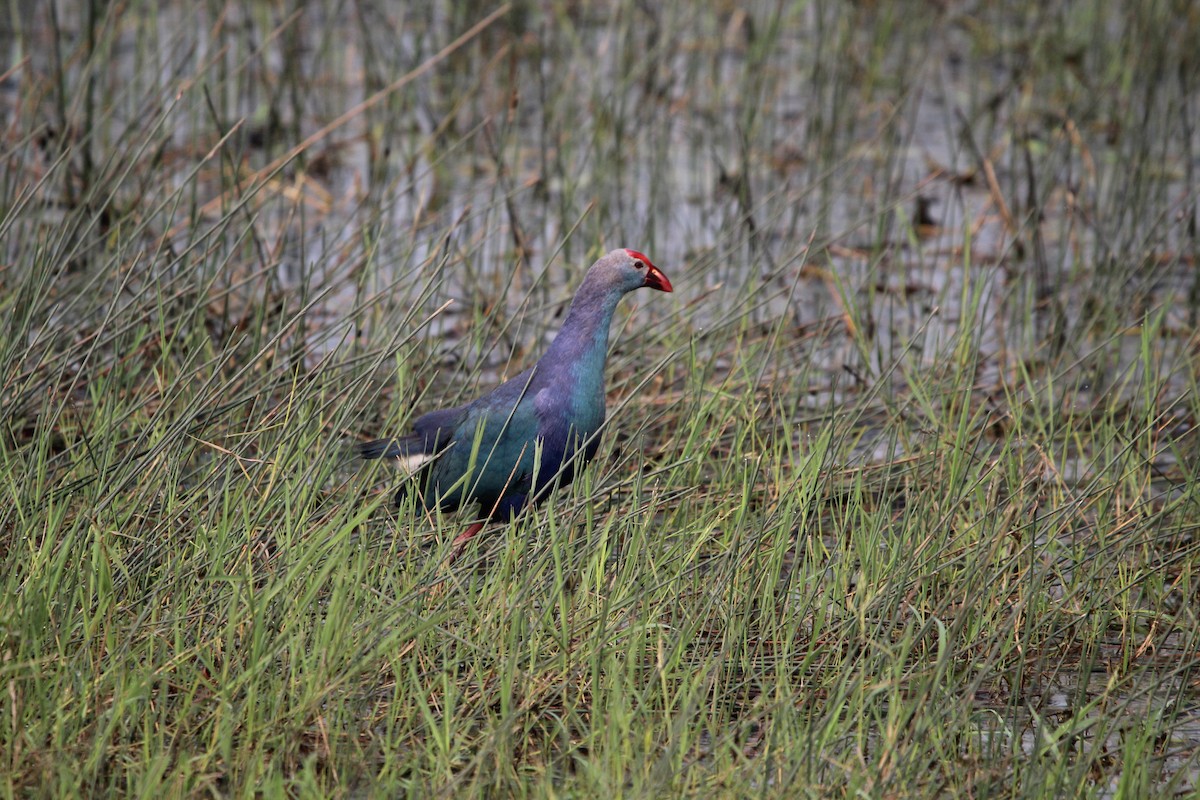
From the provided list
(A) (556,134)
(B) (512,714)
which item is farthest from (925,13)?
(B) (512,714)

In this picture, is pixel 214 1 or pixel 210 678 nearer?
pixel 210 678

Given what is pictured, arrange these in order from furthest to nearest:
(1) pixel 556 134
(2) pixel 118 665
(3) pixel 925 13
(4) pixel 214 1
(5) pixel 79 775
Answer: (3) pixel 925 13
(4) pixel 214 1
(1) pixel 556 134
(2) pixel 118 665
(5) pixel 79 775

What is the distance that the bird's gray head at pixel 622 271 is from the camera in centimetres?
282

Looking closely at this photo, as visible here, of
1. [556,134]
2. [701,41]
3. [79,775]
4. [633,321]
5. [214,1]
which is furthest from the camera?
[701,41]

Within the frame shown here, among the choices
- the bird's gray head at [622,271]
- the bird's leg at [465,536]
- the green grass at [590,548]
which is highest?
the bird's gray head at [622,271]

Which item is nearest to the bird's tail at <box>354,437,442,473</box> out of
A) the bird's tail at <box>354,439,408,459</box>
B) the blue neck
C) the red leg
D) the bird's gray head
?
the bird's tail at <box>354,439,408,459</box>

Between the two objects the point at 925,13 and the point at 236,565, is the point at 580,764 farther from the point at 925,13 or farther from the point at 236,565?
the point at 925,13

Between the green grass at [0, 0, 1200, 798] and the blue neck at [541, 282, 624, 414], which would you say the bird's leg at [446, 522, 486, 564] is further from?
the blue neck at [541, 282, 624, 414]

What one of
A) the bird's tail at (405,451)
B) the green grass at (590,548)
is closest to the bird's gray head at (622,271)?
the green grass at (590,548)

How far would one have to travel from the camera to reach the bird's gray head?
9.26 feet

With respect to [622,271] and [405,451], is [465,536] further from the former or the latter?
[622,271]

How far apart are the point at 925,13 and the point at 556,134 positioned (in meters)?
2.14

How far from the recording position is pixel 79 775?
1909 mm

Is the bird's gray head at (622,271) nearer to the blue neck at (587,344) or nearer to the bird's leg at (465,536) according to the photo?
the blue neck at (587,344)
